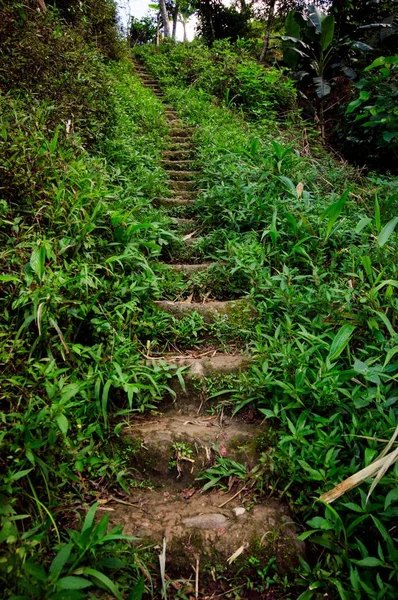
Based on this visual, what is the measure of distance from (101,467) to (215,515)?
602 millimetres

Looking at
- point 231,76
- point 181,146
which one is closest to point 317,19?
point 231,76

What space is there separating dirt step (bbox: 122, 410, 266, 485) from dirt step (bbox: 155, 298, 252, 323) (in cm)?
86

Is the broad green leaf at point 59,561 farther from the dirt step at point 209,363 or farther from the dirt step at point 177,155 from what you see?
the dirt step at point 177,155

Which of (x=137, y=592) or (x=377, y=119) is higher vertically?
(x=377, y=119)

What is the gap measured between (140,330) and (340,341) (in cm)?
129

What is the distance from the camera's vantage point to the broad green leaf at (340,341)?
6.78ft

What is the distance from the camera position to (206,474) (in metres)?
1.89

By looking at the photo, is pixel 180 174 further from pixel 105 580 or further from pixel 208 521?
pixel 105 580

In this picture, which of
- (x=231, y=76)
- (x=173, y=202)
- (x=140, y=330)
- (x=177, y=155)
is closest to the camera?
(x=140, y=330)

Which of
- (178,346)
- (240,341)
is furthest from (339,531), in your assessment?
(178,346)

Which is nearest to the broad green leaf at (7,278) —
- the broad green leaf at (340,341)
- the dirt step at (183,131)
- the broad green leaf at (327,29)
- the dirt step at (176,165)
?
the broad green leaf at (340,341)

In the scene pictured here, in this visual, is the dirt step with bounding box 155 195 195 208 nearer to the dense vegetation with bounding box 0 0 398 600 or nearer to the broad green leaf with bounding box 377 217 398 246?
the dense vegetation with bounding box 0 0 398 600

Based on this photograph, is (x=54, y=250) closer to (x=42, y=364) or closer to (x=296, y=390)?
(x=42, y=364)

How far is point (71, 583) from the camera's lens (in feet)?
4.12
